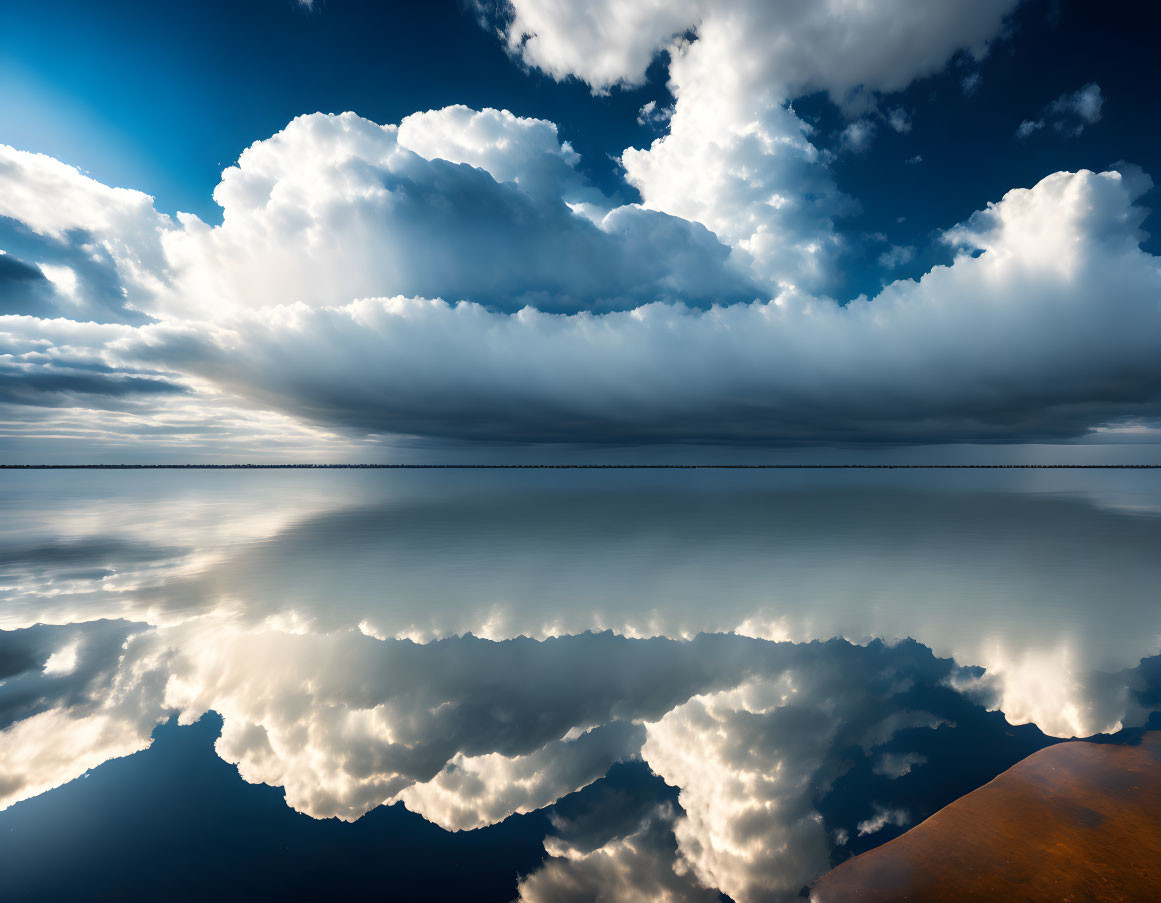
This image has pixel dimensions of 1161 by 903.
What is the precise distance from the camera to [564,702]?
1220 cm

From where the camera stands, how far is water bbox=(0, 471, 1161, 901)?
7797mm

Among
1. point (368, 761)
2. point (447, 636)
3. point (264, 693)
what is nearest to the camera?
point (368, 761)

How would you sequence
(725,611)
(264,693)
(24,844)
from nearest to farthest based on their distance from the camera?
(24,844) < (264,693) < (725,611)

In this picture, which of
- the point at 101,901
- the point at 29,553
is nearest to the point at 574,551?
the point at 101,901

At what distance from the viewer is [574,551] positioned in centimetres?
3394

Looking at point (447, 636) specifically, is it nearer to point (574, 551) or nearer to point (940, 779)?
point (940, 779)

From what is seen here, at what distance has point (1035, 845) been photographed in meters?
6.98

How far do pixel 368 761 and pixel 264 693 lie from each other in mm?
4294

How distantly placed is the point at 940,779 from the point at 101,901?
37.7ft

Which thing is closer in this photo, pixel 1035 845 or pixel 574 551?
pixel 1035 845

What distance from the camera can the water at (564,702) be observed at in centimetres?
780

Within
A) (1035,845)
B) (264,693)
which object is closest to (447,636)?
(264,693)

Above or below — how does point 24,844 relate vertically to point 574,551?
above

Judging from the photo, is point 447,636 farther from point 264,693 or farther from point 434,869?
point 434,869
